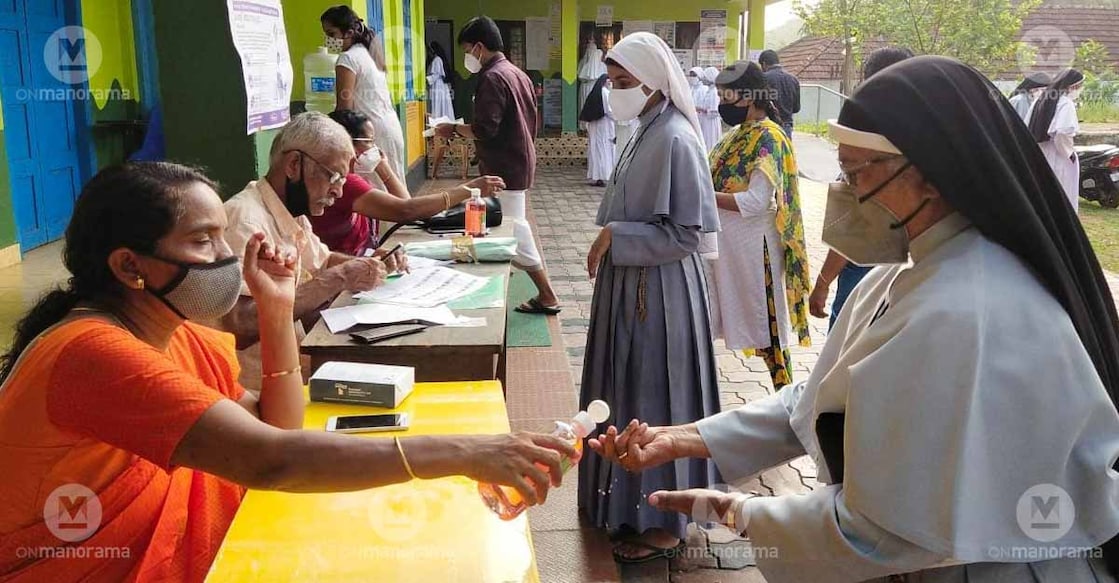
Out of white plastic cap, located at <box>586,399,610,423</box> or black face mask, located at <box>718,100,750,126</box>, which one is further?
black face mask, located at <box>718,100,750,126</box>

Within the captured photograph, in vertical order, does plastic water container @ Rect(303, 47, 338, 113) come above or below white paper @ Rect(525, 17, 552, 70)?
below

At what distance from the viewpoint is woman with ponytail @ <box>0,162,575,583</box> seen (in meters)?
1.51

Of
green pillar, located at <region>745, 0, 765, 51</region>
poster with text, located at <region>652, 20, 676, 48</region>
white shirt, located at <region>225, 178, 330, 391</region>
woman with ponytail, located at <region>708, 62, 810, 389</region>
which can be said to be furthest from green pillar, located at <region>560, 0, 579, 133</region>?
white shirt, located at <region>225, 178, 330, 391</region>

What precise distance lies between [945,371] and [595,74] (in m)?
14.5

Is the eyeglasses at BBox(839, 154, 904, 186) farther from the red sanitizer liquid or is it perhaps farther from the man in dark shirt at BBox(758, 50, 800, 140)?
the man in dark shirt at BBox(758, 50, 800, 140)

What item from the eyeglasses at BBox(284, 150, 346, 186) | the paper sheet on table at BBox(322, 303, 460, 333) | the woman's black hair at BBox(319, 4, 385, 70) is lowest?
the paper sheet on table at BBox(322, 303, 460, 333)

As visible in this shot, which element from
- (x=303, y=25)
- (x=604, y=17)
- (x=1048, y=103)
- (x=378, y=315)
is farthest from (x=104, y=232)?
(x=604, y=17)

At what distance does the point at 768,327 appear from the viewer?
4414 millimetres

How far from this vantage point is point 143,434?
1500 mm

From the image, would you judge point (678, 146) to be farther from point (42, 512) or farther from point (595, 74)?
point (595, 74)

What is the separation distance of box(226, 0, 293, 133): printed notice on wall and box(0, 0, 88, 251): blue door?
3699 millimetres

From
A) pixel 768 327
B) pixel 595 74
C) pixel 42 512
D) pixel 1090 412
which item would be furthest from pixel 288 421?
pixel 595 74

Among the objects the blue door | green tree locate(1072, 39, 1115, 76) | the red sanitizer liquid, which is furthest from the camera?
green tree locate(1072, 39, 1115, 76)

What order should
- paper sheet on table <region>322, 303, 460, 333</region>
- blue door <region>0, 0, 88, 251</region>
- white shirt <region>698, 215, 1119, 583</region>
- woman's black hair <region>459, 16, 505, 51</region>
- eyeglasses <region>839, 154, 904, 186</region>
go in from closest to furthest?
white shirt <region>698, 215, 1119, 583</region>
eyeglasses <region>839, 154, 904, 186</region>
paper sheet on table <region>322, 303, 460, 333</region>
woman's black hair <region>459, 16, 505, 51</region>
blue door <region>0, 0, 88, 251</region>
